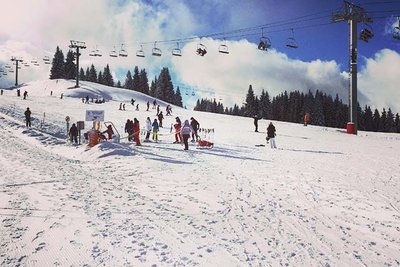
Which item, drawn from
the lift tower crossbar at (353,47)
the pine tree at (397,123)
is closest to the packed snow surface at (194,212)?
the lift tower crossbar at (353,47)

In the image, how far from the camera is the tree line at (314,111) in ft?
354

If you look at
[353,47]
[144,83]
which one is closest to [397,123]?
[144,83]

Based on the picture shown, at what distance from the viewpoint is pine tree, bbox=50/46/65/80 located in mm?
105750

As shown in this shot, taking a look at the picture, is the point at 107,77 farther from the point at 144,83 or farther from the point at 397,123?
the point at 397,123

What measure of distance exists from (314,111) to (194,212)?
103914mm

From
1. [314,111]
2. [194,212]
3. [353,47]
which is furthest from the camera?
[314,111]

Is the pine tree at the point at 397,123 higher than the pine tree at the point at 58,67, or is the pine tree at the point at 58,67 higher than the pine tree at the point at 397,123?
the pine tree at the point at 58,67

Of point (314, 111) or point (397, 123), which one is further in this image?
point (397, 123)

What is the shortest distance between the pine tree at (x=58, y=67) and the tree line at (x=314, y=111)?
192 feet

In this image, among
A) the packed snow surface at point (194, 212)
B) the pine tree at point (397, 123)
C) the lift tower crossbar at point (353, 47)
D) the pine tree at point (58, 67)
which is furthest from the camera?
the pine tree at point (397, 123)

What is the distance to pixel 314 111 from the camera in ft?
347

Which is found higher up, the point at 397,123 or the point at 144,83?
the point at 144,83

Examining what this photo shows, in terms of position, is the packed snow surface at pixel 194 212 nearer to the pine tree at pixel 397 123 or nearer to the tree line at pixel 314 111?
the tree line at pixel 314 111

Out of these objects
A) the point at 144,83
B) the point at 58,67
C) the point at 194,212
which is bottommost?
the point at 194,212
